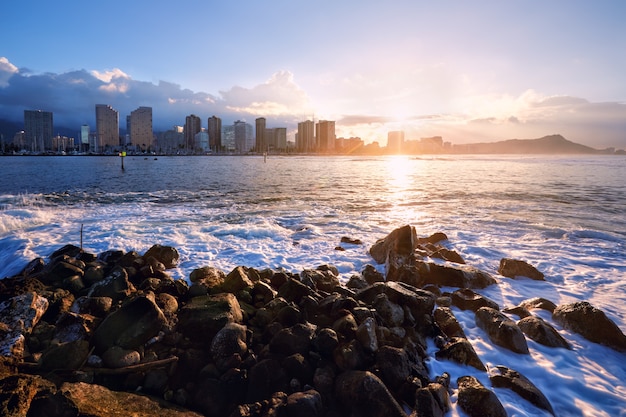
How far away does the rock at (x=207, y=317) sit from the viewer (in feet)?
16.4

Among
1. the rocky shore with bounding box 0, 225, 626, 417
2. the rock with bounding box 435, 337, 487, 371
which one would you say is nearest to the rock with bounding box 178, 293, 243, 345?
the rocky shore with bounding box 0, 225, 626, 417

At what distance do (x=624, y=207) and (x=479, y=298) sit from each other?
64.0 ft

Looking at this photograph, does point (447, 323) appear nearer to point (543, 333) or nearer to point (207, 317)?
point (543, 333)

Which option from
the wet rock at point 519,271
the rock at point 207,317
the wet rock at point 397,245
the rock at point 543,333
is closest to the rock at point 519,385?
the rock at point 543,333

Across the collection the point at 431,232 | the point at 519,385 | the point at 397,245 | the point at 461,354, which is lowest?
the point at 519,385

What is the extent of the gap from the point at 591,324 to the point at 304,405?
206 inches

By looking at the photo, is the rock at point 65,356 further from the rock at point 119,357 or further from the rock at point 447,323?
the rock at point 447,323

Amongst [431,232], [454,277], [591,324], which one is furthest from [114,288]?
[431,232]

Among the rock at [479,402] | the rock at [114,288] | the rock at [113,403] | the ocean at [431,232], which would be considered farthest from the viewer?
the rock at [114,288]

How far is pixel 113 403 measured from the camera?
12.0 feet

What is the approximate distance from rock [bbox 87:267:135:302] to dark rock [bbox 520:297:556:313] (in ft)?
25.2

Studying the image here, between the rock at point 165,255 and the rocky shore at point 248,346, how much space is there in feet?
6.19

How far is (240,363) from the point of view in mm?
4434

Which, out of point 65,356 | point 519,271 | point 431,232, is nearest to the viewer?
point 65,356
